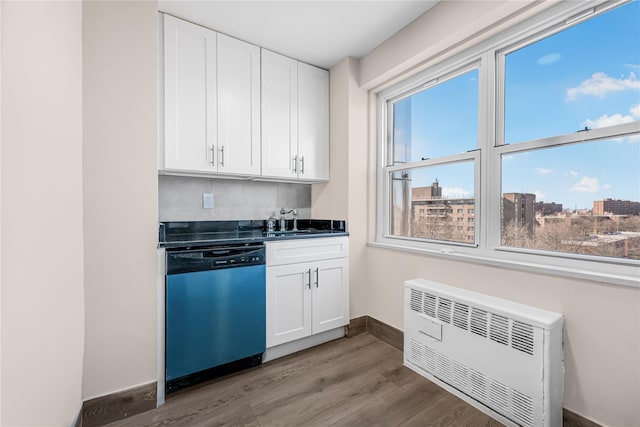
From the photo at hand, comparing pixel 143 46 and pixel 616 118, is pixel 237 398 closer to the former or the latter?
pixel 143 46

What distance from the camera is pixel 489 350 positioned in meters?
1.56

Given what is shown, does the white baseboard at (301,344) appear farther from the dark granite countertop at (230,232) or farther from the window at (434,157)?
the window at (434,157)

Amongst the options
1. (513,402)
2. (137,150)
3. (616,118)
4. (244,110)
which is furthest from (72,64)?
(513,402)

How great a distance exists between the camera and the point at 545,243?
1.63 meters

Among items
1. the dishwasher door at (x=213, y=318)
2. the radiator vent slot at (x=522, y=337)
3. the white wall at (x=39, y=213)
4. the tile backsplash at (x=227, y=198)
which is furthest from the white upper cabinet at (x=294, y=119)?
the radiator vent slot at (x=522, y=337)

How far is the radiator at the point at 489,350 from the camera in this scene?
136 centimetres

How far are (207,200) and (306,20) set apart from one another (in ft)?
5.27

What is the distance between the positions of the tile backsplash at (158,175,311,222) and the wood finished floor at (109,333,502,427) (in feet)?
4.22

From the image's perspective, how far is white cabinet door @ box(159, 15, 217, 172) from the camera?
78.4 inches

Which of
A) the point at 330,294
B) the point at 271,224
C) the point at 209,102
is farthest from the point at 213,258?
the point at 209,102

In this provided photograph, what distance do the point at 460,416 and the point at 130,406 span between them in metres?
1.82

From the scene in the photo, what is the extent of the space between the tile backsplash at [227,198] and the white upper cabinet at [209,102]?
1.11 feet

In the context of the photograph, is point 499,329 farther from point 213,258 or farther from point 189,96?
point 189,96

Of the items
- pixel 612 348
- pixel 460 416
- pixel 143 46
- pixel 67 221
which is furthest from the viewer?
pixel 143 46
